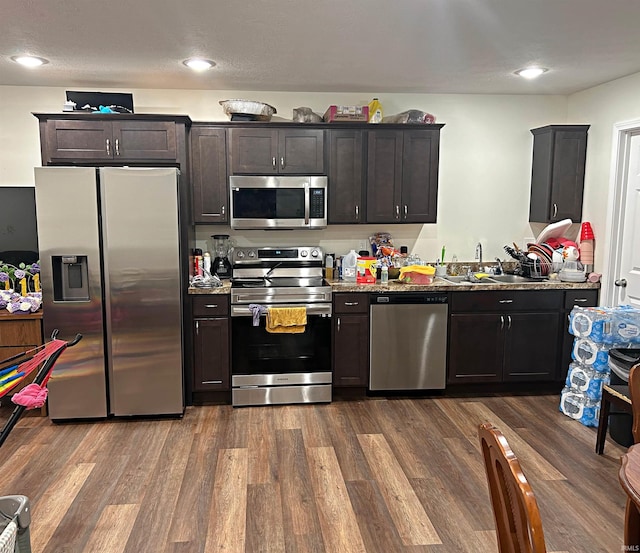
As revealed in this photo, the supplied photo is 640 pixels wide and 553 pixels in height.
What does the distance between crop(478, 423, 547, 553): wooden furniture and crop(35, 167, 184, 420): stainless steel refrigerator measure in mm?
2850

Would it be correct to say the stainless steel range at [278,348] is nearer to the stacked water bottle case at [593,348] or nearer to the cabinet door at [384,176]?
the cabinet door at [384,176]

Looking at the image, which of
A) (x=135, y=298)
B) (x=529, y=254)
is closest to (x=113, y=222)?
(x=135, y=298)

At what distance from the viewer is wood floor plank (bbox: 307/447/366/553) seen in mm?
2434

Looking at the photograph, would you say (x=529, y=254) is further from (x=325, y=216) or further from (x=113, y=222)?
(x=113, y=222)

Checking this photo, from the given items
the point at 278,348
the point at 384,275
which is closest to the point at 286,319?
the point at 278,348

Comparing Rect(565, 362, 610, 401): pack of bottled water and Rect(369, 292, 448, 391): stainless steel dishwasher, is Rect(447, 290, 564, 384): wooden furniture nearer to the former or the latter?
Rect(369, 292, 448, 391): stainless steel dishwasher

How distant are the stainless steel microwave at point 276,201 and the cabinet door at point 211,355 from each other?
807 millimetres

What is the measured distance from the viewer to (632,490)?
1478mm

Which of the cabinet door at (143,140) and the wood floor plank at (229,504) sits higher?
the cabinet door at (143,140)

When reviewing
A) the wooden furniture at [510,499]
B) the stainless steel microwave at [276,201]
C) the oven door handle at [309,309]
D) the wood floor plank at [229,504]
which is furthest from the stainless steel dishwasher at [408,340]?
the wooden furniture at [510,499]

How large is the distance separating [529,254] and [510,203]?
524mm

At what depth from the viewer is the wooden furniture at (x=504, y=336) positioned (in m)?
4.18

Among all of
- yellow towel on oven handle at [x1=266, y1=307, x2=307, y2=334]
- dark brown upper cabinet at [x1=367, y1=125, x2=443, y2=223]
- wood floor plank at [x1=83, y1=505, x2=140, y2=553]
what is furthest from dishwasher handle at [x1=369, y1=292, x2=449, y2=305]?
wood floor plank at [x1=83, y1=505, x2=140, y2=553]

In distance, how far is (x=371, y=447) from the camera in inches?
134
